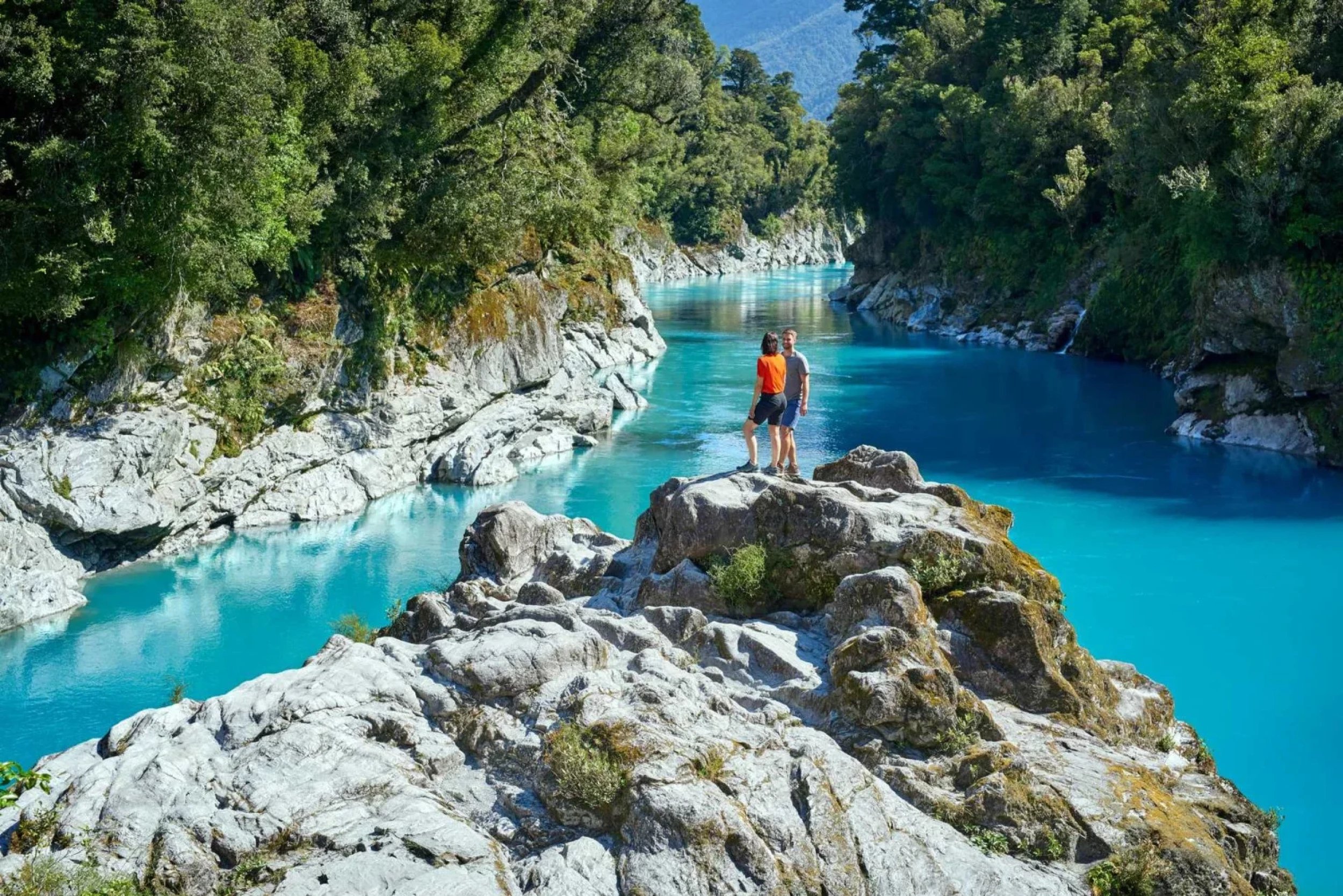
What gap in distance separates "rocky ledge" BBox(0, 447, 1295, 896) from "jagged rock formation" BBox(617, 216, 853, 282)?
63.0 meters

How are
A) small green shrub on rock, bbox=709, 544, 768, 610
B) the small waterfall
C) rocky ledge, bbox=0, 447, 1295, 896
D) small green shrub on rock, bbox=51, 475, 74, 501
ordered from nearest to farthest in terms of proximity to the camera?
rocky ledge, bbox=0, 447, 1295, 896, small green shrub on rock, bbox=709, 544, 768, 610, small green shrub on rock, bbox=51, 475, 74, 501, the small waterfall

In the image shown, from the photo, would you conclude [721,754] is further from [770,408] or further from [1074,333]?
[1074,333]

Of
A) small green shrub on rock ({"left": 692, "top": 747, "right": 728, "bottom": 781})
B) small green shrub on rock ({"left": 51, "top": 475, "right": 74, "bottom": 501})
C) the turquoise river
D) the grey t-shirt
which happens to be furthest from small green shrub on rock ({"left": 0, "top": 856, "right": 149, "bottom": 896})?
small green shrub on rock ({"left": 51, "top": 475, "right": 74, "bottom": 501})

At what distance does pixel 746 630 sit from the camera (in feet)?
41.4

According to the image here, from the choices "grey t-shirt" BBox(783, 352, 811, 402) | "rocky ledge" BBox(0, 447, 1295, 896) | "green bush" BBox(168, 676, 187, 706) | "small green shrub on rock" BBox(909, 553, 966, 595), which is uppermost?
"grey t-shirt" BBox(783, 352, 811, 402)

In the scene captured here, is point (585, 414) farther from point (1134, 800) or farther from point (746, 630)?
point (1134, 800)

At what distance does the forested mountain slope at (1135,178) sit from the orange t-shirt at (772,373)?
69.8ft

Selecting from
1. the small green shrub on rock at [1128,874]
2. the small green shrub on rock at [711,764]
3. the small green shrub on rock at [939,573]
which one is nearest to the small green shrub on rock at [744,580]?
the small green shrub on rock at [939,573]

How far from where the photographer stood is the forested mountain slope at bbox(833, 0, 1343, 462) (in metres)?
30.6

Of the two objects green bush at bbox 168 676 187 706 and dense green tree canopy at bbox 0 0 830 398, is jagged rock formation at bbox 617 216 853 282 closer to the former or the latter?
dense green tree canopy at bbox 0 0 830 398

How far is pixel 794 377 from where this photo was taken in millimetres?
15992

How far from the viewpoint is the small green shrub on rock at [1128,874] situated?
30.9 ft

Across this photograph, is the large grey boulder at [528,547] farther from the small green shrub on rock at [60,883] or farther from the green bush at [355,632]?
the small green shrub on rock at [60,883]

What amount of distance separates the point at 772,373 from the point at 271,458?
15.3 m
